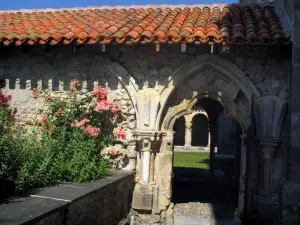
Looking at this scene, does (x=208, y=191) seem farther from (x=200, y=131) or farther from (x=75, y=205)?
(x=200, y=131)

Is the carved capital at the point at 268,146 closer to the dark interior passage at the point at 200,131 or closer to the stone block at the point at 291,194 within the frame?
the stone block at the point at 291,194

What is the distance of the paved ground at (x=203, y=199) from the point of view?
6.72m

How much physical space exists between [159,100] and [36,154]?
2396 mm

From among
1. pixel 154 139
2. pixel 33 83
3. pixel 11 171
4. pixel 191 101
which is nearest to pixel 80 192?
pixel 11 171

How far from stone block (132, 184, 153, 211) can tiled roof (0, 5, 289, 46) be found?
8.02 ft

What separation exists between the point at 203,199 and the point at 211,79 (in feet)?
11.4

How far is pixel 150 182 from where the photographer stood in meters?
6.07

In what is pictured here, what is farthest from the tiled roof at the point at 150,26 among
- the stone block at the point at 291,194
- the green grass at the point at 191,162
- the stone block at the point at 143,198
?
the green grass at the point at 191,162

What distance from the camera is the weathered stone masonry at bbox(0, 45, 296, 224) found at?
19.0ft

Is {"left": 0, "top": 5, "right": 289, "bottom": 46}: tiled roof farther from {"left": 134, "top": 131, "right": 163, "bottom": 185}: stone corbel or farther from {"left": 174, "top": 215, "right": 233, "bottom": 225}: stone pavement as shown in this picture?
{"left": 174, "top": 215, "right": 233, "bottom": 225}: stone pavement

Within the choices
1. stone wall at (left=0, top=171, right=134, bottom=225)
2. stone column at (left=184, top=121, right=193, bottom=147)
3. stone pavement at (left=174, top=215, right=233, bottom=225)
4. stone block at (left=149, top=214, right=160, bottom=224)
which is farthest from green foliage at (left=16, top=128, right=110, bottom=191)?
stone column at (left=184, top=121, right=193, bottom=147)

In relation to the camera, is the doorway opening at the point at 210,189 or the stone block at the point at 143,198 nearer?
the stone block at the point at 143,198

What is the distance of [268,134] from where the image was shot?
18.7 feet

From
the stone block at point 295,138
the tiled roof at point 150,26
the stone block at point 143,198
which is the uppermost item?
the tiled roof at point 150,26
